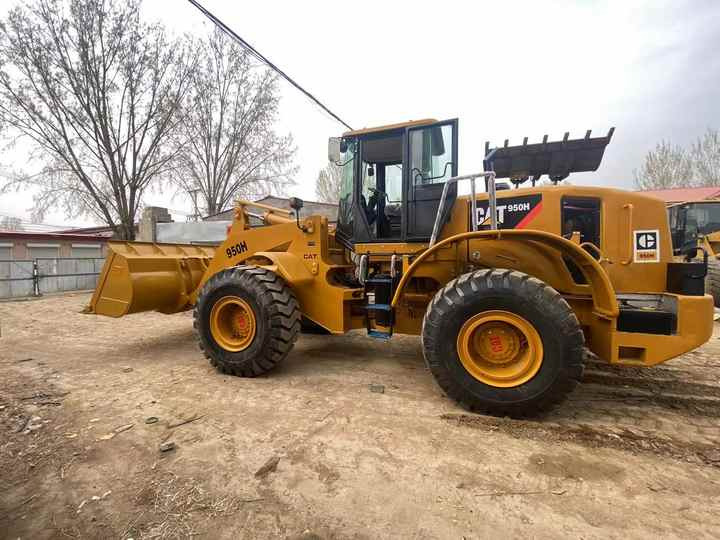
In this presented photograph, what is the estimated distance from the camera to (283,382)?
3.80 meters

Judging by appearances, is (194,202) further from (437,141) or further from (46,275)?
(437,141)

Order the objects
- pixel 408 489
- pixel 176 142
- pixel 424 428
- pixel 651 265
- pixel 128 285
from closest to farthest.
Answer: pixel 408 489 → pixel 424 428 → pixel 651 265 → pixel 128 285 → pixel 176 142

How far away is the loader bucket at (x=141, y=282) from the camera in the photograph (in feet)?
15.1

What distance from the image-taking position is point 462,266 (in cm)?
373

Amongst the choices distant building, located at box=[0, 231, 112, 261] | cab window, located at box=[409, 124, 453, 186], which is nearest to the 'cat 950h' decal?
cab window, located at box=[409, 124, 453, 186]

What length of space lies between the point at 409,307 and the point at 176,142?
668 inches

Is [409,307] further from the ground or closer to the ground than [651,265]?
closer to the ground

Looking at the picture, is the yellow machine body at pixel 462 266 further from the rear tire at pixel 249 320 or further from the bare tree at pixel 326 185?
the bare tree at pixel 326 185

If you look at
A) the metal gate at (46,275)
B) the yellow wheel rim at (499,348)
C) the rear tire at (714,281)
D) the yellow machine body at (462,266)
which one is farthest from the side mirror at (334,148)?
the metal gate at (46,275)

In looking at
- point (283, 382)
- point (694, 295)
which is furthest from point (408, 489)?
point (694, 295)

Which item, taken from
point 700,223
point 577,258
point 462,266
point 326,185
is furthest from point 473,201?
point 326,185

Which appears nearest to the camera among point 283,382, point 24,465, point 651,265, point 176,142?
point 24,465

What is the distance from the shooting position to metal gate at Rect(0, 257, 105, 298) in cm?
1116

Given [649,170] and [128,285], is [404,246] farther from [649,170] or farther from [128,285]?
[649,170]
